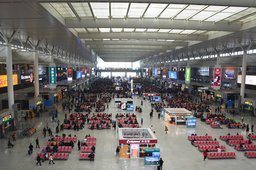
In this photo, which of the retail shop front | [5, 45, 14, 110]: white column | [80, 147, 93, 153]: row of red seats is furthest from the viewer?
[5, 45, 14, 110]: white column

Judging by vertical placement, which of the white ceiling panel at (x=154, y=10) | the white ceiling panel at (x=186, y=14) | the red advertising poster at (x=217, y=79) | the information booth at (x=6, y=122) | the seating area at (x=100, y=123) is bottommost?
the seating area at (x=100, y=123)

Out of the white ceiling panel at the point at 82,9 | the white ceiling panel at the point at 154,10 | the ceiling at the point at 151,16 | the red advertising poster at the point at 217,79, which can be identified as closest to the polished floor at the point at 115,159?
the ceiling at the point at 151,16

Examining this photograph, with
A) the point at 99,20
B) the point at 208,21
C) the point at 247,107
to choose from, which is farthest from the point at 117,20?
the point at 247,107

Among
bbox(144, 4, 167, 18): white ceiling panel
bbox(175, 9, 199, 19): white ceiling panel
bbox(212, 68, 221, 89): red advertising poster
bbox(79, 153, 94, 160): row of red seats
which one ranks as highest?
bbox(144, 4, 167, 18): white ceiling panel

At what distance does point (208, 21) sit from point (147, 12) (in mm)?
5848

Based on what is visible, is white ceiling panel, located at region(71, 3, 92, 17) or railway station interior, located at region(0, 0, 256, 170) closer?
railway station interior, located at region(0, 0, 256, 170)

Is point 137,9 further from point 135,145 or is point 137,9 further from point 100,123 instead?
point 100,123

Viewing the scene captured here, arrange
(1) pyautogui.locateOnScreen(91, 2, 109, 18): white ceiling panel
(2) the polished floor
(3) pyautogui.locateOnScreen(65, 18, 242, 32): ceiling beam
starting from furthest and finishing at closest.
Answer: (3) pyautogui.locateOnScreen(65, 18, 242, 32): ceiling beam < (1) pyautogui.locateOnScreen(91, 2, 109, 18): white ceiling panel < (2) the polished floor

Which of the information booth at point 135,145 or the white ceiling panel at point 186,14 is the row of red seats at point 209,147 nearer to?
the information booth at point 135,145

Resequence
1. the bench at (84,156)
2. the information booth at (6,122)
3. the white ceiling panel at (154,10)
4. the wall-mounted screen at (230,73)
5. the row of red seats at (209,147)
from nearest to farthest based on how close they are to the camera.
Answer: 1. the bench at (84,156)
2. the white ceiling panel at (154,10)
3. the row of red seats at (209,147)
4. the information booth at (6,122)
5. the wall-mounted screen at (230,73)

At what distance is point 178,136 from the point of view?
810 inches

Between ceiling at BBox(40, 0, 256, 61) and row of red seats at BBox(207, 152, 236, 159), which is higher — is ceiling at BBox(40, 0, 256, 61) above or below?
above

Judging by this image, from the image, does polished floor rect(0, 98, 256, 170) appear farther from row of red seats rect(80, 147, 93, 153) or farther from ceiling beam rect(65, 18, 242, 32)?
ceiling beam rect(65, 18, 242, 32)

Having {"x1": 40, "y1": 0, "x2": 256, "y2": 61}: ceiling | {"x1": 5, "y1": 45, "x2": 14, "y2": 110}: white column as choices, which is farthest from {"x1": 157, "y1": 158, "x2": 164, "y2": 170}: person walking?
{"x1": 5, "y1": 45, "x2": 14, "y2": 110}: white column
